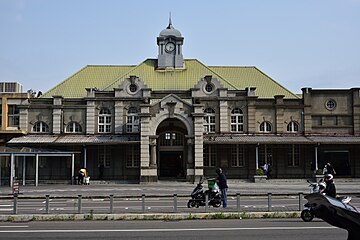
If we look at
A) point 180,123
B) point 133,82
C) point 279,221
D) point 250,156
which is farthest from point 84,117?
point 279,221

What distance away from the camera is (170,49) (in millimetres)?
50719

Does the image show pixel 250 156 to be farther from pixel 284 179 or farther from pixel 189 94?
pixel 189 94

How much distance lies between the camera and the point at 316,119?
153 ft

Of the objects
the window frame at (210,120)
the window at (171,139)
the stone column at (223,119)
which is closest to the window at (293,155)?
the stone column at (223,119)

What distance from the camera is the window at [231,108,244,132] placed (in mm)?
46031

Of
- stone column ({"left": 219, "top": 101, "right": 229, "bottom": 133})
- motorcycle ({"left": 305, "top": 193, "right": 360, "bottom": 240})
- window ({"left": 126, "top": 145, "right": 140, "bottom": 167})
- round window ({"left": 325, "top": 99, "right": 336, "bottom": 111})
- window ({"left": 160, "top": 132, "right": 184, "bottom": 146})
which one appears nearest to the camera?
motorcycle ({"left": 305, "top": 193, "right": 360, "bottom": 240})

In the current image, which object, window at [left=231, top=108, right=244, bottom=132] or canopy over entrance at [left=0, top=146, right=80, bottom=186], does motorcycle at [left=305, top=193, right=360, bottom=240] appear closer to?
canopy over entrance at [left=0, top=146, right=80, bottom=186]

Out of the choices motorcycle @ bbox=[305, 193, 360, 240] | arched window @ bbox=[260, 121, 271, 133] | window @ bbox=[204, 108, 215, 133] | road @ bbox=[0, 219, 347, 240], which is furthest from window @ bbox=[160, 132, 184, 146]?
motorcycle @ bbox=[305, 193, 360, 240]

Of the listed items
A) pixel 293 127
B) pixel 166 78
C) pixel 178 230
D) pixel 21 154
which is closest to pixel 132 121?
pixel 166 78

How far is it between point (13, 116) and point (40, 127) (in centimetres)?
326

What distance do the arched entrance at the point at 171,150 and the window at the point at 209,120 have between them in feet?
7.34

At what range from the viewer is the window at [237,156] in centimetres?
4478

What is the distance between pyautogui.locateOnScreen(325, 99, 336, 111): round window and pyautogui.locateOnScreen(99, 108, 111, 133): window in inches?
786

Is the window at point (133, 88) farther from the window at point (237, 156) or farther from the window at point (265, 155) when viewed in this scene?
the window at point (265, 155)
